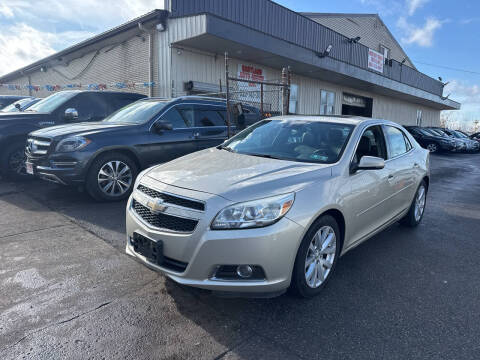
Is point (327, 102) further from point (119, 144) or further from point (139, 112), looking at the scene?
point (119, 144)

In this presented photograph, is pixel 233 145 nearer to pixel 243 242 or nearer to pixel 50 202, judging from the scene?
pixel 243 242

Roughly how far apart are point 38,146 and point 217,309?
4.42 meters

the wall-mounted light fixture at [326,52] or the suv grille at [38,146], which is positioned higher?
the wall-mounted light fixture at [326,52]

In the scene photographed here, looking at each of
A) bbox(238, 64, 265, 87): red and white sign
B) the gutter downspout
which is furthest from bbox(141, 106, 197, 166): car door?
bbox(238, 64, 265, 87): red and white sign

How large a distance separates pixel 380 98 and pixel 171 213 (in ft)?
79.2

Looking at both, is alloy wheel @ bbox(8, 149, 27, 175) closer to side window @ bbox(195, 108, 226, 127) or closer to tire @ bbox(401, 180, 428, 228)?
side window @ bbox(195, 108, 226, 127)

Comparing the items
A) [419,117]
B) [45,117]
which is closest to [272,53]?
[45,117]

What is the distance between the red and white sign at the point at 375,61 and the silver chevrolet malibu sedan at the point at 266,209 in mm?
16560

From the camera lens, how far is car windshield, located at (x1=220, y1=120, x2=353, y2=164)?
3404 millimetres

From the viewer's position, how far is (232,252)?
2.37m

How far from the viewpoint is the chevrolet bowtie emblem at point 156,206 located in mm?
2615

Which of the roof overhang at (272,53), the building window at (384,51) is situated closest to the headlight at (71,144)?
the roof overhang at (272,53)

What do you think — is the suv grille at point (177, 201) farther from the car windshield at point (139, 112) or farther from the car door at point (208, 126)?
the car door at point (208, 126)

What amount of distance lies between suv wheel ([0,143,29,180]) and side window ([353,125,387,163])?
251 inches
